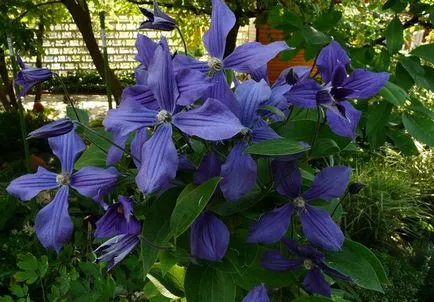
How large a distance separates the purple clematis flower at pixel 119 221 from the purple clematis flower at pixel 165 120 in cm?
8

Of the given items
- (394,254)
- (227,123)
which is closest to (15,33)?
(394,254)

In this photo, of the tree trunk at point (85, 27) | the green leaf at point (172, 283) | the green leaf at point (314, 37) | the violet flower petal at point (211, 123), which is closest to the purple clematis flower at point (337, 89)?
the violet flower petal at point (211, 123)

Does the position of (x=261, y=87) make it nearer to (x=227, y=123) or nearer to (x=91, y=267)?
(x=227, y=123)

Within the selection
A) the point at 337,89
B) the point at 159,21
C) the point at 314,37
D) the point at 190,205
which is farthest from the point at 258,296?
the point at 314,37

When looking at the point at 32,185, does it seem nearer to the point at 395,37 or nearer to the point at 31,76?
the point at 31,76

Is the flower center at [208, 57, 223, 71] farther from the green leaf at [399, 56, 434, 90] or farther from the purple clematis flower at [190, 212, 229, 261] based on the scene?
the green leaf at [399, 56, 434, 90]

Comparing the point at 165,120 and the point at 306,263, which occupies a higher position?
the point at 165,120

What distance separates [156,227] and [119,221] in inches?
1.9

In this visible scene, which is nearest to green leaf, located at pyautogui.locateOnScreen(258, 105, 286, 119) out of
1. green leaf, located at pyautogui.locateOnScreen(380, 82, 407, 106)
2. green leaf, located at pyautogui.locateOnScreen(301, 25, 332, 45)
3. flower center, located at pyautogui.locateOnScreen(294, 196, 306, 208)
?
flower center, located at pyautogui.locateOnScreen(294, 196, 306, 208)

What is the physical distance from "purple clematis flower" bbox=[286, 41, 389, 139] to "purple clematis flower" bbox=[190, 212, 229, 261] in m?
0.19

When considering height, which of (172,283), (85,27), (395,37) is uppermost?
(395,37)

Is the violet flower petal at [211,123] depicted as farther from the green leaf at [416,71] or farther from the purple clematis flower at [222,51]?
the green leaf at [416,71]

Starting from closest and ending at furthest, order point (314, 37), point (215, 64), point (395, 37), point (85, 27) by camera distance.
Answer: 1. point (215, 64)
2. point (314, 37)
3. point (395, 37)
4. point (85, 27)

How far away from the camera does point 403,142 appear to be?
1451mm
